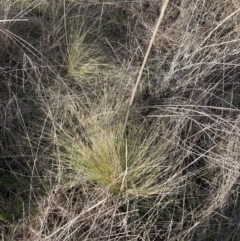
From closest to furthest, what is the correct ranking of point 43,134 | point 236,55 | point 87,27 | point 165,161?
point 165,161 < point 43,134 < point 236,55 < point 87,27

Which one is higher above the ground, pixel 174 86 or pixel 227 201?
pixel 174 86

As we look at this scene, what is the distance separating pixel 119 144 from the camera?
1.50m

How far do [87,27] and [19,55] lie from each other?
0.38 m

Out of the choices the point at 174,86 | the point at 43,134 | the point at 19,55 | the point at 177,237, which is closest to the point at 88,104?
the point at 43,134

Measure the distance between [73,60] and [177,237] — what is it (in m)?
0.88

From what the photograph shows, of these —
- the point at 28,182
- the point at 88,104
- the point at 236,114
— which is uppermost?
the point at 236,114

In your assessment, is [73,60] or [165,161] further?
[73,60]

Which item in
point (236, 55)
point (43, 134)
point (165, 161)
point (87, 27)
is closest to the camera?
point (165, 161)

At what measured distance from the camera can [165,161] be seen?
59.1 inches

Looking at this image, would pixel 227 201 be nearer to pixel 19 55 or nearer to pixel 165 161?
pixel 165 161

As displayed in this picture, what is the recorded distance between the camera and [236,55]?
1.83 metres

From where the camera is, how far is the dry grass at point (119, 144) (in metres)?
1.42

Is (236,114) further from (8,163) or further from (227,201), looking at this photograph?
(8,163)

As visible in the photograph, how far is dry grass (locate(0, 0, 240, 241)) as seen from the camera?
1421 mm
